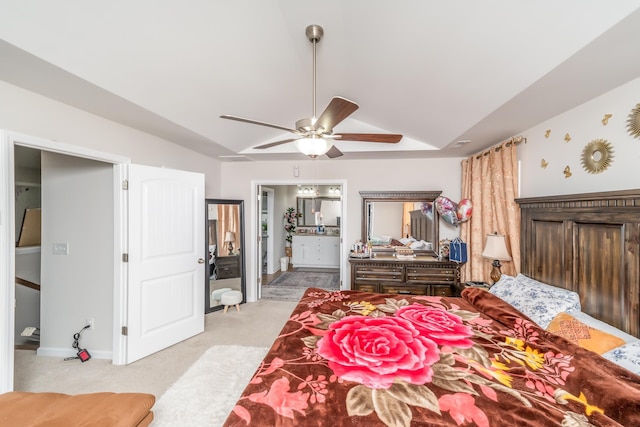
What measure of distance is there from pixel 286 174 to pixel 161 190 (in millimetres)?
1950

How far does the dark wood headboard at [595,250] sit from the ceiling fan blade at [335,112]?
5.86 ft

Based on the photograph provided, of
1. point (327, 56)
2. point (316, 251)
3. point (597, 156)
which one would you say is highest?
point (327, 56)

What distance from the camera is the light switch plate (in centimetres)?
265

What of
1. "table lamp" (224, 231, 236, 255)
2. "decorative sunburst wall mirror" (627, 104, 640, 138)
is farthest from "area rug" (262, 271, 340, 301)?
"decorative sunburst wall mirror" (627, 104, 640, 138)

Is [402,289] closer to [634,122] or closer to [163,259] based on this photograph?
[634,122]

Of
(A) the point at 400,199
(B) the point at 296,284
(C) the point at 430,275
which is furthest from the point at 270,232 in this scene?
(C) the point at 430,275

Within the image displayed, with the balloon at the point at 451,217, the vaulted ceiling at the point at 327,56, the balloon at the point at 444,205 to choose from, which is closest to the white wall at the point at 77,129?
the vaulted ceiling at the point at 327,56

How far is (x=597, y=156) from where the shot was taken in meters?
1.89

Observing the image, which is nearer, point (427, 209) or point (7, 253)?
point (7, 253)

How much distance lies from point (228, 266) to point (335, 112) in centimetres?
338

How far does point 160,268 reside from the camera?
2.80 m

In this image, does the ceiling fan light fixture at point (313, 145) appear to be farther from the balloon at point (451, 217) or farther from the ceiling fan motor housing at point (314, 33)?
the balloon at point (451, 217)

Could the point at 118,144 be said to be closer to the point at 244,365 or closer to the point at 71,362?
the point at 71,362

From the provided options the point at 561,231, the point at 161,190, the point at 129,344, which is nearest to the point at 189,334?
the point at 129,344
